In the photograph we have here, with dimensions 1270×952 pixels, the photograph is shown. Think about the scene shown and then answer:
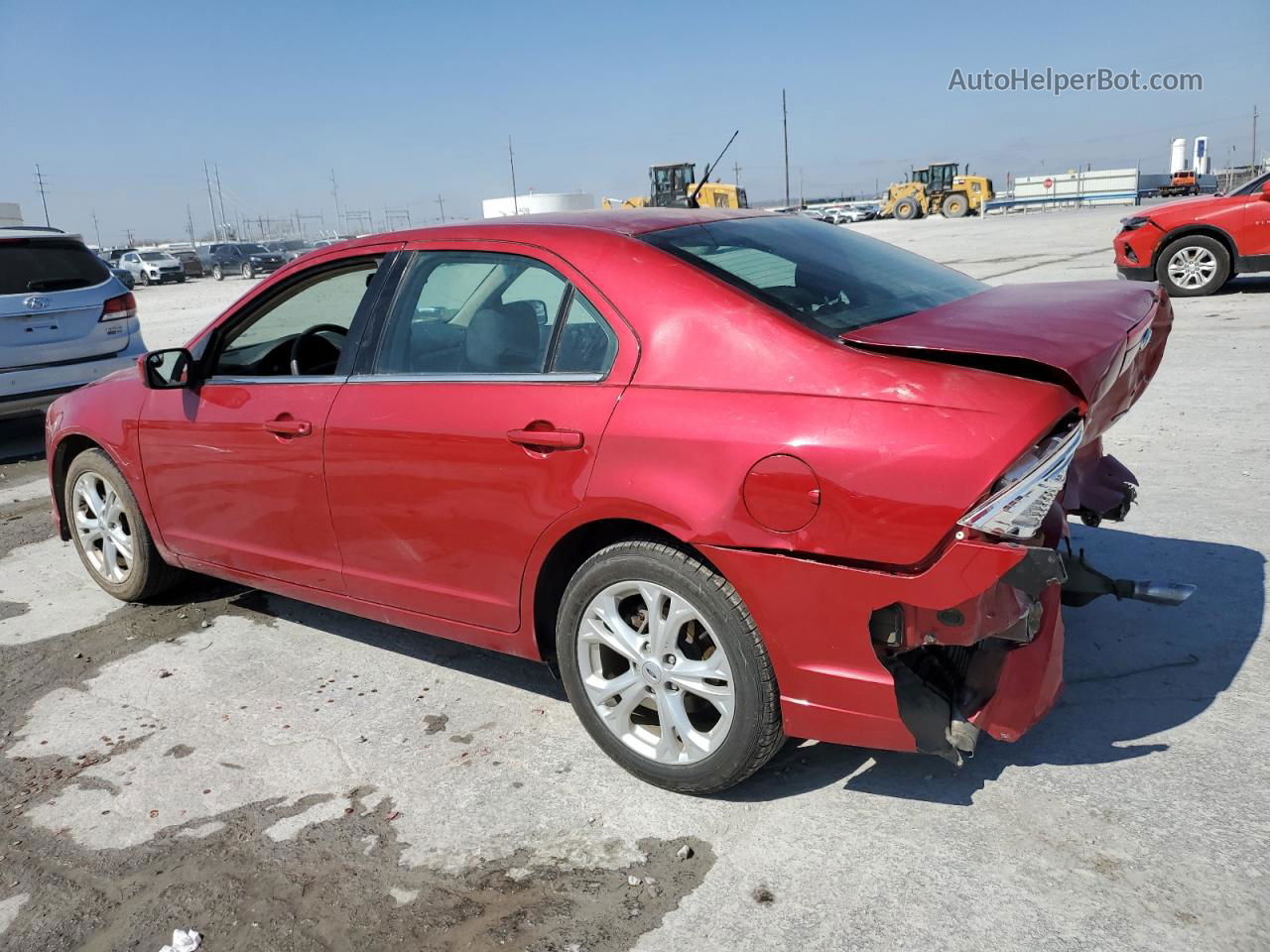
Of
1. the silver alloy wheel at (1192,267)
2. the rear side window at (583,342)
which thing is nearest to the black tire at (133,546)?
the rear side window at (583,342)

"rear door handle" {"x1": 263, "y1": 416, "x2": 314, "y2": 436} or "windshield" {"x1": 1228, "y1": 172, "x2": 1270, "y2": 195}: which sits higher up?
"windshield" {"x1": 1228, "y1": 172, "x2": 1270, "y2": 195}

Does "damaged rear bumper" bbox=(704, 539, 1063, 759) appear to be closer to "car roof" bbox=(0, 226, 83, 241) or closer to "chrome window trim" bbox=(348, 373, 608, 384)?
"chrome window trim" bbox=(348, 373, 608, 384)

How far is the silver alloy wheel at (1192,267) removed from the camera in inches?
476

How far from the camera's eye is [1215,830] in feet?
8.54

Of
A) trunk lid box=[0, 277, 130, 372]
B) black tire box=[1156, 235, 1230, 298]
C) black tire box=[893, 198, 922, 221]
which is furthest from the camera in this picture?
black tire box=[893, 198, 922, 221]

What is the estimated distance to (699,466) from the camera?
269 centimetres

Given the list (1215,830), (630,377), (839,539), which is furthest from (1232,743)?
(630,377)

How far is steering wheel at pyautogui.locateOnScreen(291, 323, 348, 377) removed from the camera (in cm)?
383

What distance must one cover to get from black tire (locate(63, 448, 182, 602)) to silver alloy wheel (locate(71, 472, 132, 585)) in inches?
0.4

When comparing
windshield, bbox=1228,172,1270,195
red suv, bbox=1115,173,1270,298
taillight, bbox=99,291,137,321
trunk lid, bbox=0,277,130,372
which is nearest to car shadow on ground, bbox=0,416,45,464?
trunk lid, bbox=0,277,130,372

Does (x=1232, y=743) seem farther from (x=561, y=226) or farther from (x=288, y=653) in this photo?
(x=288, y=653)

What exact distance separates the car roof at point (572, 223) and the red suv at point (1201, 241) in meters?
10.1

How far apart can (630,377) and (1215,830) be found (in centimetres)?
192

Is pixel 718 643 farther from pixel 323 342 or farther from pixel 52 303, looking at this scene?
pixel 52 303
